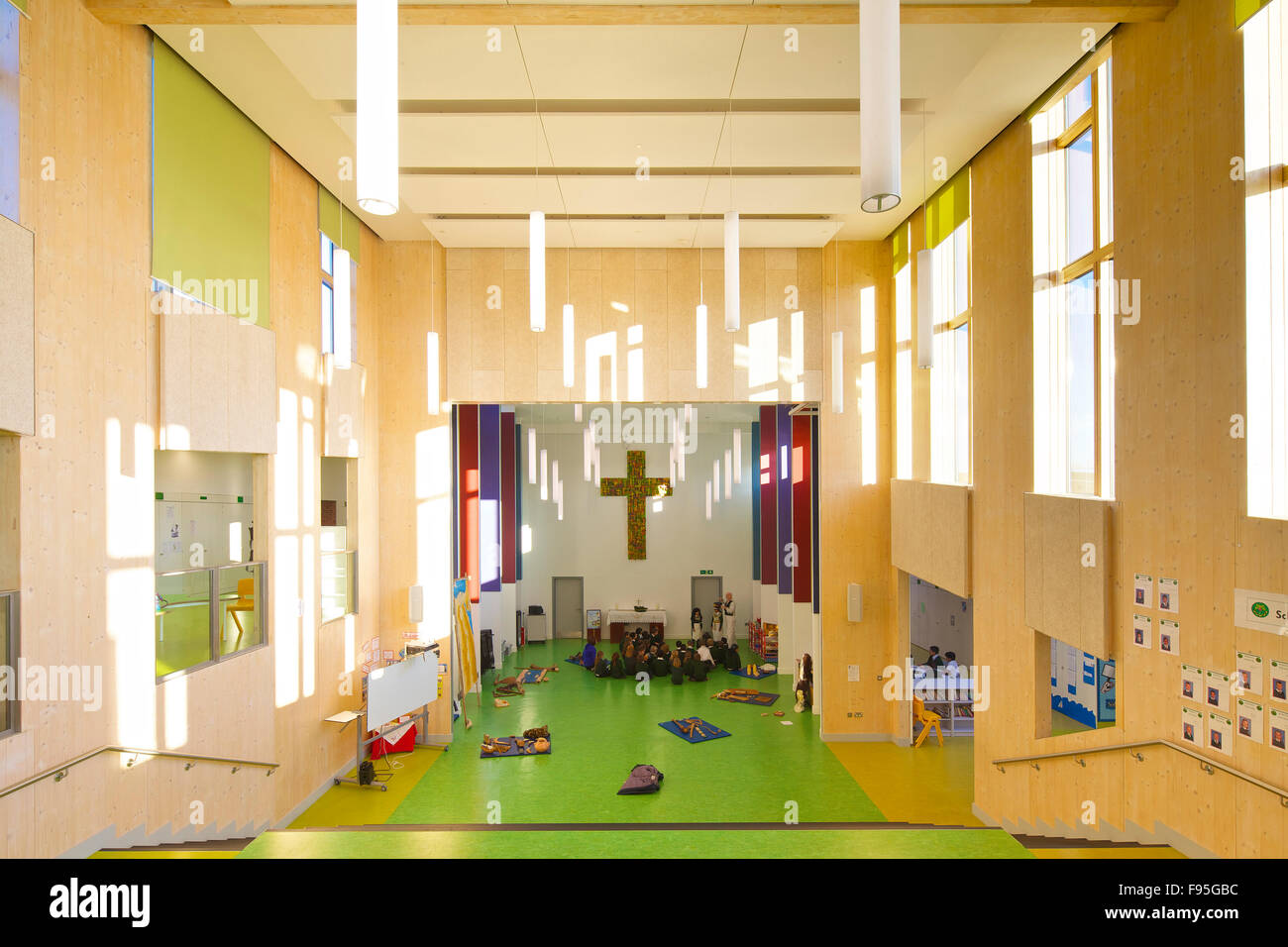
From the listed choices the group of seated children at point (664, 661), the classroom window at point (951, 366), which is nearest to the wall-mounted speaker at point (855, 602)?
the classroom window at point (951, 366)

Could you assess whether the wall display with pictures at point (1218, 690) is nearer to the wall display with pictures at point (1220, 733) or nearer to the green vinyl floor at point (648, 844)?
the wall display with pictures at point (1220, 733)

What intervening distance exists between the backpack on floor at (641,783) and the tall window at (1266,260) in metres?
6.44

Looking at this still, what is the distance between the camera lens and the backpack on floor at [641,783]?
8.25 m

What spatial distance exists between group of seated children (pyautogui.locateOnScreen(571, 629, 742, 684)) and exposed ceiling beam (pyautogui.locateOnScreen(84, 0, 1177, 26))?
1119 cm

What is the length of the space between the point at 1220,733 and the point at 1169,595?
90 cm

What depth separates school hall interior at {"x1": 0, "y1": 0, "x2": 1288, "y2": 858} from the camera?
429 centimetres

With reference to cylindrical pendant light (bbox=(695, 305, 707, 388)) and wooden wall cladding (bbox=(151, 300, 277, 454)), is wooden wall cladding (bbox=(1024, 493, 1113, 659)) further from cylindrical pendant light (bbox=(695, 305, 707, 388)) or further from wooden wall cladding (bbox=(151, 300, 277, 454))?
wooden wall cladding (bbox=(151, 300, 277, 454))

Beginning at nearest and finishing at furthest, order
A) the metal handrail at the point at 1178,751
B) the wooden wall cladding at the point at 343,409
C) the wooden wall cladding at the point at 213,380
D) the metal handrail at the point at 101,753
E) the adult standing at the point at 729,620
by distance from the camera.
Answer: the metal handrail at the point at 1178,751
the metal handrail at the point at 101,753
the wooden wall cladding at the point at 213,380
the wooden wall cladding at the point at 343,409
the adult standing at the point at 729,620

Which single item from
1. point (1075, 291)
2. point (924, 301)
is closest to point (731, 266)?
point (924, 301)

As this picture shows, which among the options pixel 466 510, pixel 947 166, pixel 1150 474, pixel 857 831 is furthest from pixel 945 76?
pixel 466 510

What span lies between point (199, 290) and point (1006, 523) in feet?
26.2

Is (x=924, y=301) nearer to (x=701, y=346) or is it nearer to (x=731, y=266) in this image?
(x=731, y=266)

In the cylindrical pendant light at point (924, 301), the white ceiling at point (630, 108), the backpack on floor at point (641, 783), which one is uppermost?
the white ceiling at point (630, 108)
